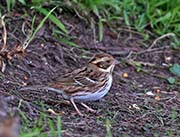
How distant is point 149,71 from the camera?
8492 millimetres

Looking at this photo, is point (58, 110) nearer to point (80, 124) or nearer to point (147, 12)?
point (80, 124)

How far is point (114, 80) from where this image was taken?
26.4 ft

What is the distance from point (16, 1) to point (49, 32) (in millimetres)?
546

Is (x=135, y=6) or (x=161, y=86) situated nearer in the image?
(x=161, y=86)

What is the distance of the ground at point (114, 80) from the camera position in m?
6.29

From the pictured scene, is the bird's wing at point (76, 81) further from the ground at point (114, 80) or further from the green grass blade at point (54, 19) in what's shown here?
the green grass blade at point (54, 19)

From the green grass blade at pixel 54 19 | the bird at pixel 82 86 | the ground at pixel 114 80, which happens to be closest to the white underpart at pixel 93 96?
the bird at pixel 82 86

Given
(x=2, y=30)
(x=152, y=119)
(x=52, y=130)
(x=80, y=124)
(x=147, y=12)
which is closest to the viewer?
(x=52, y=130)

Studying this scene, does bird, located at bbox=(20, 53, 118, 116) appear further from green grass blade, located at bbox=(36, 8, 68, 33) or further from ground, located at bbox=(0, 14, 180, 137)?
green grass blade, located at bbox=(36, 8, 68, 33)

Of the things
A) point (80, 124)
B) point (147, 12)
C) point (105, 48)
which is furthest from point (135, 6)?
point (80, 124)

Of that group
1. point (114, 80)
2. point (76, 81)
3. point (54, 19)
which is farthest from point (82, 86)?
point (54, 19)

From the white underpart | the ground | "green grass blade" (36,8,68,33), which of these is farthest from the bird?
"green grass blade" (36,8,68,33)

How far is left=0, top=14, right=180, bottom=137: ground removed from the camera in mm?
6293

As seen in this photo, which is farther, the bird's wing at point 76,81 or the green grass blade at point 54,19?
the green grass blade at point 54,19
